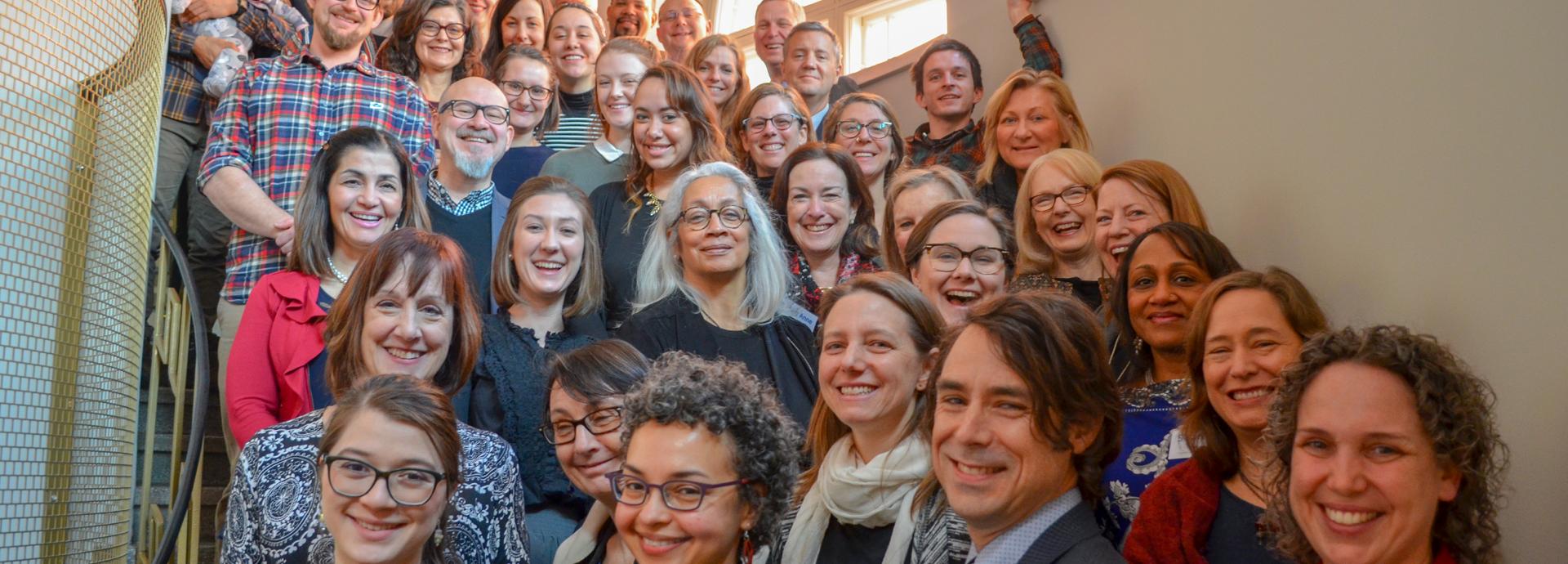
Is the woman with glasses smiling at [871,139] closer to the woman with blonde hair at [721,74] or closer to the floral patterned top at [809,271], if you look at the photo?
the floral patterned top at [809,271]

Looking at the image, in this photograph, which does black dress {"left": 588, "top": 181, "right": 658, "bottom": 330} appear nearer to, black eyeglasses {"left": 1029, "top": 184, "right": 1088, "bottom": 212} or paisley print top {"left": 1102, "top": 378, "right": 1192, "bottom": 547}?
black eyeglasses {"left": 1029, "top": 184, "right": 1088, "bottom": 212}

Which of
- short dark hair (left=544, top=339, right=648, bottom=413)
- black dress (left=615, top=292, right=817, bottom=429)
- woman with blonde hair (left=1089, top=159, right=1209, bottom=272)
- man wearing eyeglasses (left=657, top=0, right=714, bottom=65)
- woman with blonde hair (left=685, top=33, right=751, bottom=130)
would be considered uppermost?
man wearing eyeglasses (left=657, top=0, right=714, bottom=65)

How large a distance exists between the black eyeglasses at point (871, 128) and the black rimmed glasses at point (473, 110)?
1.26 meters

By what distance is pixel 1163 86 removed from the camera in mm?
4777

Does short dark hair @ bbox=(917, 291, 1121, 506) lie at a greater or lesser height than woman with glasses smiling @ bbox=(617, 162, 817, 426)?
lesser

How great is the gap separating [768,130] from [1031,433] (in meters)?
2.96

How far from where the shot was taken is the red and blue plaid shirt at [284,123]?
441 cm

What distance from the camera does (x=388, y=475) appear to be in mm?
2547

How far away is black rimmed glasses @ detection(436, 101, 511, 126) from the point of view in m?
4.75

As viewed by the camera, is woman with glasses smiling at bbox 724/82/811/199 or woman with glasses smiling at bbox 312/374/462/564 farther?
woman with glasses smiling at bbox 724/82/811/199

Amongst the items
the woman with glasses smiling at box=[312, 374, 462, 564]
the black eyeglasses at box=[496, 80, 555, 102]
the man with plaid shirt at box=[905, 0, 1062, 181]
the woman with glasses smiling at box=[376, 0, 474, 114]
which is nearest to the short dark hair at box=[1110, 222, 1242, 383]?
the woman with glasses smiling at box=[312, 374, 462, 564]

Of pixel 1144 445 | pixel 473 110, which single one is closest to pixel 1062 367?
pixel 1144 445

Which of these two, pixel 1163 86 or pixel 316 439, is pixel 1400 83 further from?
pixel 316 439

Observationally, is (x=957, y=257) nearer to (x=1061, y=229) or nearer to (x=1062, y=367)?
(x=1061, y=229)
